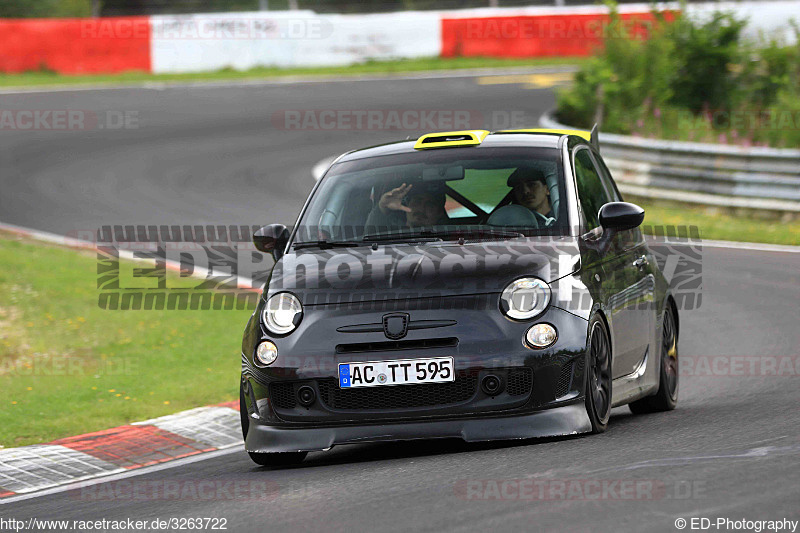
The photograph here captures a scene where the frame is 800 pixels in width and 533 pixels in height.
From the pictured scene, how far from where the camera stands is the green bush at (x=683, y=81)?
850 inches

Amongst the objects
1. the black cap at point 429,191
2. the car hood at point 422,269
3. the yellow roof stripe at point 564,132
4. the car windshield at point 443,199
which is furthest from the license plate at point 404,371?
the yellow roof stripe at point 564,132

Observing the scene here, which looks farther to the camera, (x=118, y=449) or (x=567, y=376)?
(x=118, y=449)

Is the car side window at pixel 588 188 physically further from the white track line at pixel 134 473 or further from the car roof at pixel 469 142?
the white track line at pixel 134 473

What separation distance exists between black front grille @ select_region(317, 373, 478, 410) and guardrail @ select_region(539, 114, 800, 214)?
11.6 m

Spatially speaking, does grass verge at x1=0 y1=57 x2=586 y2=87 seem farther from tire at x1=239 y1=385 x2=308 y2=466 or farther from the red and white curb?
tire at x1=239 y1=385 x2=308 y2=466

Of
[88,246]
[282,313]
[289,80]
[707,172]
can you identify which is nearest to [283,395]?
[282,313]

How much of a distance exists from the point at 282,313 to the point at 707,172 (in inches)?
489

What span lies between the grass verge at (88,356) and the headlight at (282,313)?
103 inches

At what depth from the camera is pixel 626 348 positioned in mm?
7344

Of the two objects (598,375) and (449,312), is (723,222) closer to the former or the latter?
(598,375)

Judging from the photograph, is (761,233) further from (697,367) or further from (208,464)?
(208,464)

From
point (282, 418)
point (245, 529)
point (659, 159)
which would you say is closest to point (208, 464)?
point (282, 418)

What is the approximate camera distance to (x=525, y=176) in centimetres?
755

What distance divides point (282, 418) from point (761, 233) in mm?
11052
